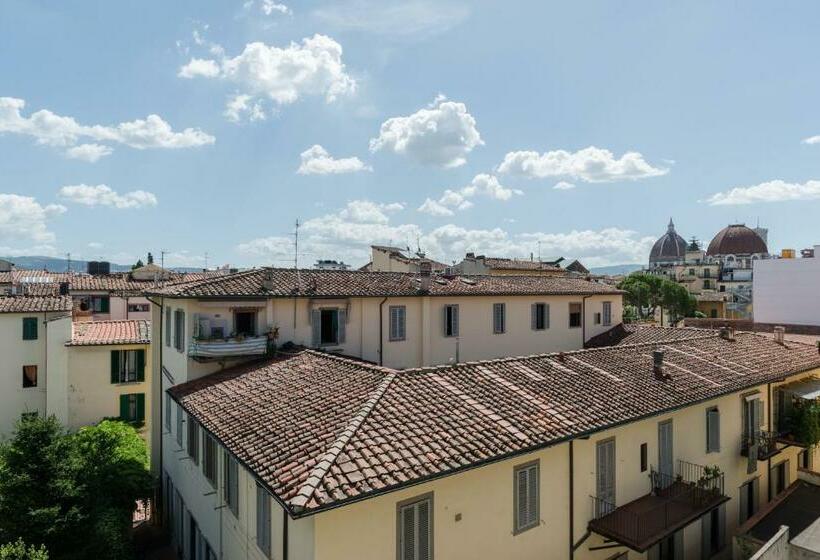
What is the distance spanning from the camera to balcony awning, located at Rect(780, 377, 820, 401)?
17.1 m

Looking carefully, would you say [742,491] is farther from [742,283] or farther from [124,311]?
[742,283]

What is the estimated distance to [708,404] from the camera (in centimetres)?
1461

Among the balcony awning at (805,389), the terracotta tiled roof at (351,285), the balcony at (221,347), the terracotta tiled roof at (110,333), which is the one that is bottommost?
the balcony awning at (805,389)

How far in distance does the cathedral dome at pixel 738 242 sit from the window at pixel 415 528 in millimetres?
118563

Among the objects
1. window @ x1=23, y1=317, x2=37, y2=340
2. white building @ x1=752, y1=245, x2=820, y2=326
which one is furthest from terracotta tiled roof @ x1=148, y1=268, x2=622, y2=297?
white building @ x1=752, y1=245, x2=820, y2=326

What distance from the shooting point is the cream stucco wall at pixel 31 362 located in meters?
25.3

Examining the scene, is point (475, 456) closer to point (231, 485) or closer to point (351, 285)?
point (231, 485)

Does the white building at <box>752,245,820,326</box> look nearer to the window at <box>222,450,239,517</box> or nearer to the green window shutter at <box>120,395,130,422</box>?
the window at <box>222,450,239,517</box>

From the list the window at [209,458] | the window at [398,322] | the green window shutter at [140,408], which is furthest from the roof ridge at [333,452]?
the green window shutter at [140,408]

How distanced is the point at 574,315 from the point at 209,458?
67.3 ft

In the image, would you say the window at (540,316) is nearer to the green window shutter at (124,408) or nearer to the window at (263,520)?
the window at (263,520)

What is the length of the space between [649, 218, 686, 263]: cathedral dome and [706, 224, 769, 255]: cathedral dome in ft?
74.2

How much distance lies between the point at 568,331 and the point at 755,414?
11.0 meters

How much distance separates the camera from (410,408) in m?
9.98
